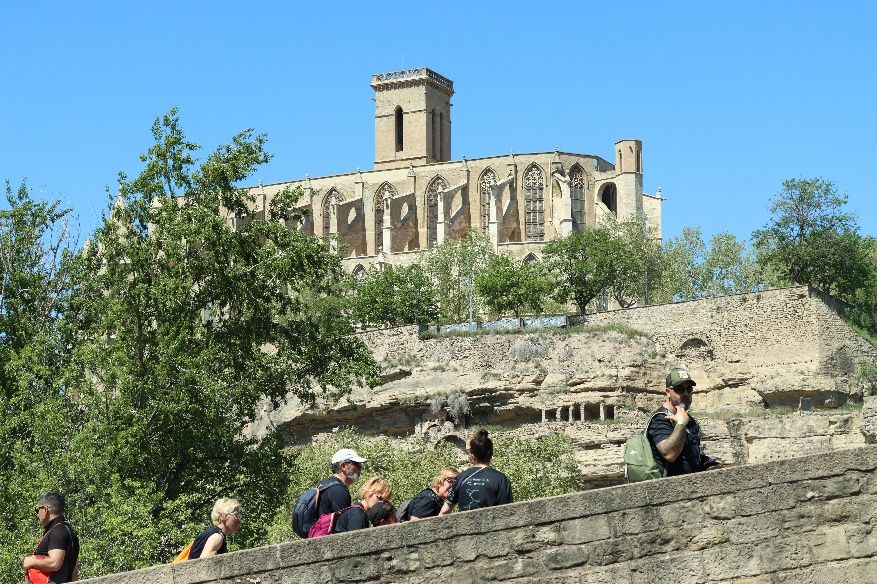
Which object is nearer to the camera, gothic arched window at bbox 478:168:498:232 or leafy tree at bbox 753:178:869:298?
leafy tree at bbox 753:178:869:298

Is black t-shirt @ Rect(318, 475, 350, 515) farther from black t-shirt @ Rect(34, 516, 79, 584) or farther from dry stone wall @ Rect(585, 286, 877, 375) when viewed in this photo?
dry stone wall @ Rect(585, 286, 877, 375)

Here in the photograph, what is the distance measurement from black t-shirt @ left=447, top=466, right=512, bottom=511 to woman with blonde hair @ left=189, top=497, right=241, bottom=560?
5.86 feet

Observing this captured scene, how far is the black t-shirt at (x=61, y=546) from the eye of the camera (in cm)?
1280

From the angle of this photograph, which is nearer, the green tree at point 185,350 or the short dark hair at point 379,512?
the short dark hair at point 379,512

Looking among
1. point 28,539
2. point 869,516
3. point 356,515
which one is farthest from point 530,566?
point 28,539

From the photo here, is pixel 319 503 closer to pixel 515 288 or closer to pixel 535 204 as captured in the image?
pixel 515 288

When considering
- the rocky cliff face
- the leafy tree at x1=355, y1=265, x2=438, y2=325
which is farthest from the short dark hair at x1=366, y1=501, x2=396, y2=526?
the leafy tree at x1=355, y1=265, x2=438, y2=325

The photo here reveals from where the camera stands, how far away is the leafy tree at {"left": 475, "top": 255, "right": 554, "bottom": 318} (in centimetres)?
7438

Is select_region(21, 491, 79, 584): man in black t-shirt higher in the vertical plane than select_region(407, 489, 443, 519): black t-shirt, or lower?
lower

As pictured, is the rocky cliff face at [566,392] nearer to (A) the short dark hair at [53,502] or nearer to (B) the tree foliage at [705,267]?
(B) the tree foliage at [705,267]

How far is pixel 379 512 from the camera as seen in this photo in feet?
41.1

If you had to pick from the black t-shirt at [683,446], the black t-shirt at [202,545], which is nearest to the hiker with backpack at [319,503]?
the black t-shirt at [202,545]

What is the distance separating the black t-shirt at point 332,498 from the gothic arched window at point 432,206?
279 ft

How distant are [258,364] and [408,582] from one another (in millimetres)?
20435
